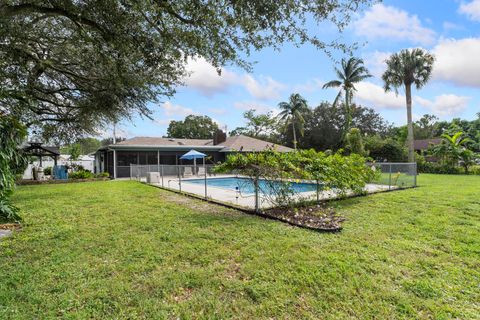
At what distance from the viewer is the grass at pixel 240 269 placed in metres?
2.60

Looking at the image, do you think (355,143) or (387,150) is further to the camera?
(387,150)

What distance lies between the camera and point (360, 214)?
6.60m

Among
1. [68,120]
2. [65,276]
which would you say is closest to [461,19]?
[65,276]

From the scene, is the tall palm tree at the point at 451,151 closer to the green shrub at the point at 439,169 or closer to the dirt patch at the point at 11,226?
the green shrub at the point at 439,169

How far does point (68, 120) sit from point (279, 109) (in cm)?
2645

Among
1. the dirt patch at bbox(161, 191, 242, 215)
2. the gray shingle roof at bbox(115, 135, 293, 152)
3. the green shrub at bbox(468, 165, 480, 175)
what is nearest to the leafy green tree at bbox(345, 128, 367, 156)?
the gray shingle roof at bbox(115, 135, 293, 152)

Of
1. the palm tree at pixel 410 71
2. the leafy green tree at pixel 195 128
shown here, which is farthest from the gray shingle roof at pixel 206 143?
the leafy green tree at pixel 195 128

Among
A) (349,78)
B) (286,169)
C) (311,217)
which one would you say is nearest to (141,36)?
(286,169)

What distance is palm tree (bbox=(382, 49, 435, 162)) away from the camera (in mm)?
22469

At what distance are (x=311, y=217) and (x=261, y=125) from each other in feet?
114

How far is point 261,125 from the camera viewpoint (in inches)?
1585

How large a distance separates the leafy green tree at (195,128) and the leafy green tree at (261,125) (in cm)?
1180

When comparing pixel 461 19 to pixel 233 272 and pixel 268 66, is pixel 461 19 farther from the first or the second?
pixel 233 272

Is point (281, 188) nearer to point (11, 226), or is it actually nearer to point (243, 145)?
point (11, 226)
